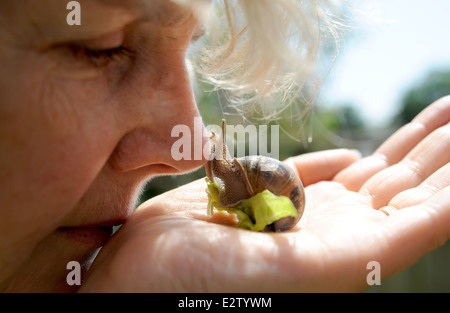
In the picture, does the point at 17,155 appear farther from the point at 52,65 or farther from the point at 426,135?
the point at 426,135

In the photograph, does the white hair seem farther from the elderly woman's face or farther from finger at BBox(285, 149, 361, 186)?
finger at BBox(285, 149, 361, 186)

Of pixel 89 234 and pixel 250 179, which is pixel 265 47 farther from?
pixel 89 234

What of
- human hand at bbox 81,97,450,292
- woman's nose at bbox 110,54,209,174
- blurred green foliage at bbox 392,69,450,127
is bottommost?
human hand at bbox 81,97,450,292

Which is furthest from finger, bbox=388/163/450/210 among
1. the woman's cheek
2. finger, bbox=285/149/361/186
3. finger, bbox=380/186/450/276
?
the woman's cheek

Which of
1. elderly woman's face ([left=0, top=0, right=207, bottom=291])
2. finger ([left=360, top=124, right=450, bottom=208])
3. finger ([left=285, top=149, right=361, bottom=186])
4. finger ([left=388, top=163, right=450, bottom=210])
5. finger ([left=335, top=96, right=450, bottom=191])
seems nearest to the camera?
elderly woman's face ([left=0, top=0, right=207, bottom=291])

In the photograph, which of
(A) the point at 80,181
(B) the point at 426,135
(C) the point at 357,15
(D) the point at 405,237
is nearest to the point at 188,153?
(A) the point at 80,181

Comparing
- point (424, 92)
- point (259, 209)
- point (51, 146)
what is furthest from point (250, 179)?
point (424, 92)
